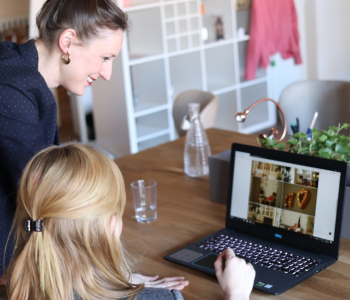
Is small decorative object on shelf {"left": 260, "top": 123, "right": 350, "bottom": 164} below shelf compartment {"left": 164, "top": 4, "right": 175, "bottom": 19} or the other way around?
below

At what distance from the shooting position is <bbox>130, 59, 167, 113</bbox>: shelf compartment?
438 centimetres

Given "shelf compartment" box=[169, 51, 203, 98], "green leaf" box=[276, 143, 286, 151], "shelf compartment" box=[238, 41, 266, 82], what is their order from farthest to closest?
"shelf compartment" box=[238, 41, 266, 82], "shelf compartment" box=[169, 51, 203, 98], "green leaf" box=[276, 143, 286, 151]

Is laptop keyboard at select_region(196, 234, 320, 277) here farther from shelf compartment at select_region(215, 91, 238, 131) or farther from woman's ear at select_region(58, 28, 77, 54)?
shelf compartment at select_region(215, 91, 238, 131)

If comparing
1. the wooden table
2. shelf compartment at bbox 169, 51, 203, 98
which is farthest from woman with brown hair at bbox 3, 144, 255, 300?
shelf compartment at bbox 169, 51, 203, 98

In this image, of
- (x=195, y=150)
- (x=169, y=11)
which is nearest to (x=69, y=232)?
(x=195, y=150)

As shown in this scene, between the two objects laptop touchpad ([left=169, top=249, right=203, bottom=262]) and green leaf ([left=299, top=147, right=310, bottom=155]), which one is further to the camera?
green leaf ([left=299, top=147, right=310, bottom=155])

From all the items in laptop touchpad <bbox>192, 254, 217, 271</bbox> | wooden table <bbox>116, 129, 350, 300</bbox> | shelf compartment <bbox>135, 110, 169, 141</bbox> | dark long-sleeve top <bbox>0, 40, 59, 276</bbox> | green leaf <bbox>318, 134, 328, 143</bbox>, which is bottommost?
shelf compartment <bbox>135, 110, 169, 141</bbox>

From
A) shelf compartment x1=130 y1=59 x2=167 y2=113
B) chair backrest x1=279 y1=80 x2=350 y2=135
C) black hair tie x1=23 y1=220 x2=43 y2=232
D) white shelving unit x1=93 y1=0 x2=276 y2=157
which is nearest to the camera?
black hair tie x1=23 y1=220 x2=43 y2=232

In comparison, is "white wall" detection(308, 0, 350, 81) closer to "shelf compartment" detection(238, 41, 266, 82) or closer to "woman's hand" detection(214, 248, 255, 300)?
"shelf compartment" detection(238, 41, 266, 82)

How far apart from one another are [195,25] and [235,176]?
333 cm

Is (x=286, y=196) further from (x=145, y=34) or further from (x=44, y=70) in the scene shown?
(x=145, y=34)

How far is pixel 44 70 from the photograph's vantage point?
4.74 ft

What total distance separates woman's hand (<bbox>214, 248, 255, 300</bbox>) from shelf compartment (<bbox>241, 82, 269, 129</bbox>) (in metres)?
4.27

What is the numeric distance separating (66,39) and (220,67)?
148 inches
